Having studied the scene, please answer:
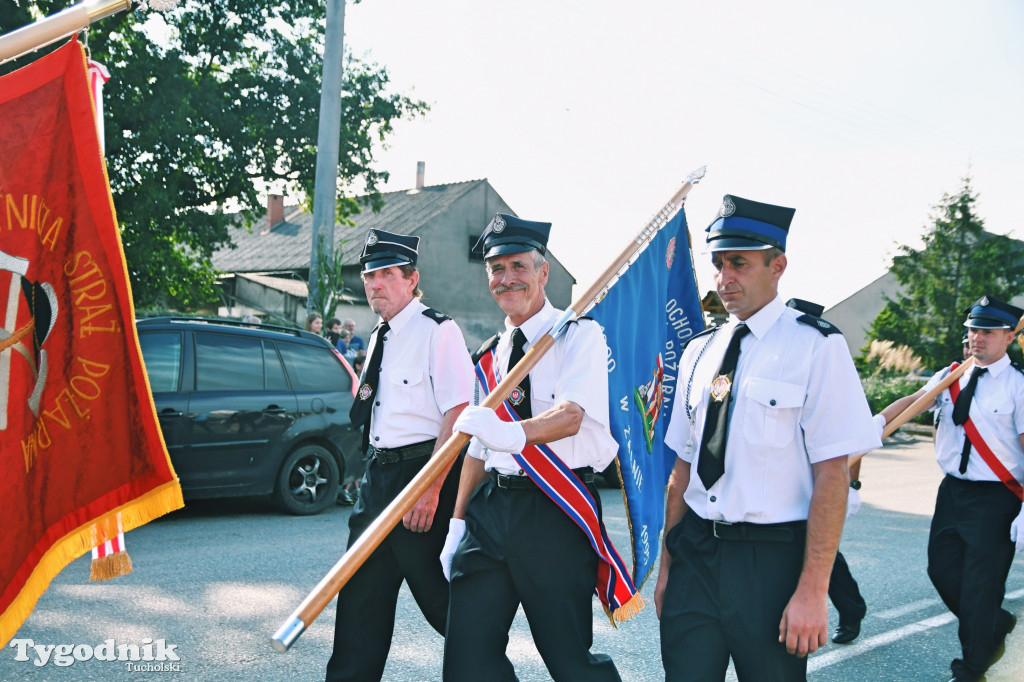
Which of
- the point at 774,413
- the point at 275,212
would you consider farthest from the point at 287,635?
the point at 275,212

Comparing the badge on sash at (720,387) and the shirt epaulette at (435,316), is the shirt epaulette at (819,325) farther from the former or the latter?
the shirt epaulette at (435,316)

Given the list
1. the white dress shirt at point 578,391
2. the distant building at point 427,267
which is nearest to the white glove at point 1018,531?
the white dress shirt at point 578,391

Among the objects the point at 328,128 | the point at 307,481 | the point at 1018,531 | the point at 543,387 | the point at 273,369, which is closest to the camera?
the point at 543,387

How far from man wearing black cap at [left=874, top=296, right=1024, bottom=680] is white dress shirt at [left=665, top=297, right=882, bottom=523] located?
2.31 metres

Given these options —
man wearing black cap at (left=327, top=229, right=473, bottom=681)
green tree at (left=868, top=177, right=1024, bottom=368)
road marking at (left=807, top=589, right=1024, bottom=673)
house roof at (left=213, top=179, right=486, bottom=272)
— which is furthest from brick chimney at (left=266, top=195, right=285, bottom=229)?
man wearing black cap at (left=327, top=229, right=473, bottom=681)

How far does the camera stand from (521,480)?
3.16 m

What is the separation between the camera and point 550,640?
3092mm

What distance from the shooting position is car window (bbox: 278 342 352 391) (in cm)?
864

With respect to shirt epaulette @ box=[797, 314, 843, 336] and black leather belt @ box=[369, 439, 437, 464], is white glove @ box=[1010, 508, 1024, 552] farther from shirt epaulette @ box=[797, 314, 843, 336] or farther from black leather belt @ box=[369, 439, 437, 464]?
black leather belt @ box=[369, 439, 437, 464]

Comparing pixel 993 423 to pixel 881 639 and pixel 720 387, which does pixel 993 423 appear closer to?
pixel 881 639

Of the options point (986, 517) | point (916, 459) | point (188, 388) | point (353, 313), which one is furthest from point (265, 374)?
point (353, 313)

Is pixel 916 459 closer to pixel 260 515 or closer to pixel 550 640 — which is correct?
pixel 260 515

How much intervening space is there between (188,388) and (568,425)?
556cm

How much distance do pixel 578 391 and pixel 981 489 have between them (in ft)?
9.71
